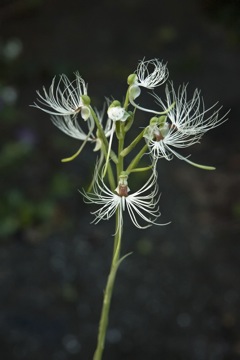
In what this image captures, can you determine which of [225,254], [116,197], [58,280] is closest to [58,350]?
[58,280]

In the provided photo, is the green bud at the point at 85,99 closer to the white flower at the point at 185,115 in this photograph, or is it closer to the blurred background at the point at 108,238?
the white flower at the point at 185,115

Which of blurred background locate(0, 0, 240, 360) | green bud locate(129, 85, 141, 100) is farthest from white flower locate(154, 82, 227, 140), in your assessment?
blurred background locate(0, 0, 240, 360)

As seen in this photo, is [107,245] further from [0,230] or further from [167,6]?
[167,6]

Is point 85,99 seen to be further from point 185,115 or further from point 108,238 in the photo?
point 108,238

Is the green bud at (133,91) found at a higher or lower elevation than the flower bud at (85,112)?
higher

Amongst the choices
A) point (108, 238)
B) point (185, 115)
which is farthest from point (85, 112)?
point (108, 238)

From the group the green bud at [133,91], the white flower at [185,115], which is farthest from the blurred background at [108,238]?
the green bud at [133,91]

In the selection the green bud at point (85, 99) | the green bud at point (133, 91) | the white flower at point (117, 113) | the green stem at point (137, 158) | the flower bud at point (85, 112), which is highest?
the green bud at point (133, 91)

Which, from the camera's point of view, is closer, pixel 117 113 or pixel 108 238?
pixel 117 113
